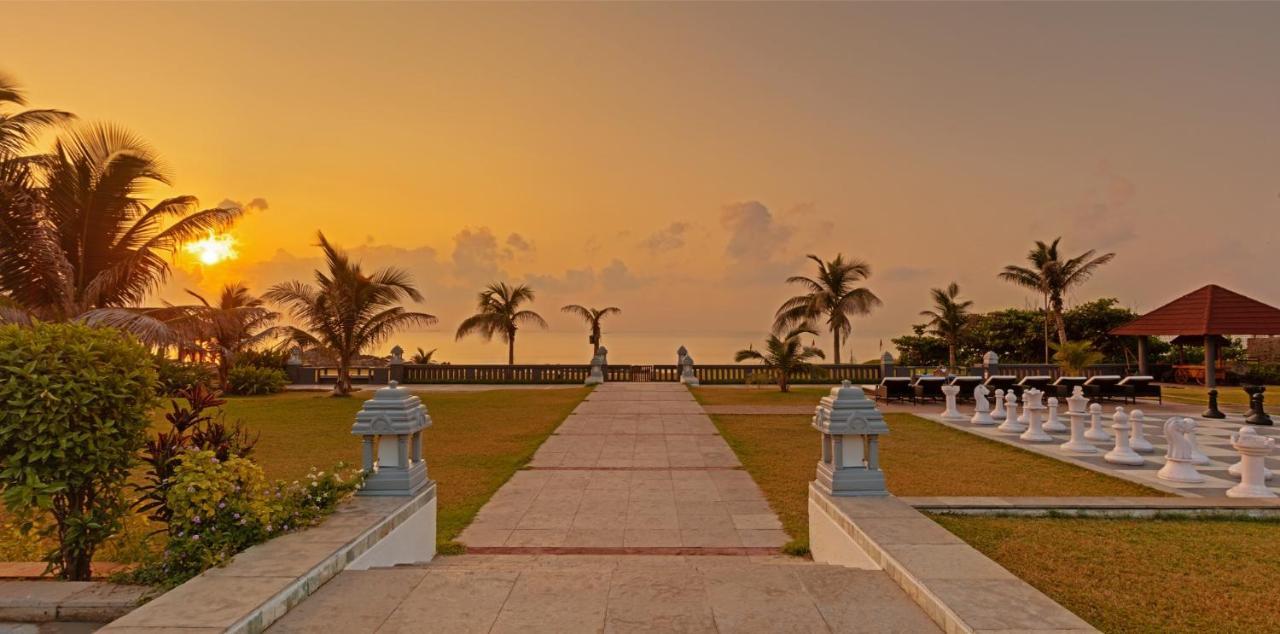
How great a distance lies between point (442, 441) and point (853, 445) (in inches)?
312

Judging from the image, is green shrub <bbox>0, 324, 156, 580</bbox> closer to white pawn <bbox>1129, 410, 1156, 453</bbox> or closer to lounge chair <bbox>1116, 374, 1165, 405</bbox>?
white pawn <bbox>1129, 410, 1156, 453</bbox>

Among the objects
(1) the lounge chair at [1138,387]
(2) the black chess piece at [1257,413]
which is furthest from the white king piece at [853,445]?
(1) the lounge chair at [1138,387]

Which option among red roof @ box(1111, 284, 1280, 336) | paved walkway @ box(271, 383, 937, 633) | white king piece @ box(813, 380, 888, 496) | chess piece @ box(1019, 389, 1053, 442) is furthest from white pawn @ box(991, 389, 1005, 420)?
red roof @ box(1111, 284, 1280, 336)

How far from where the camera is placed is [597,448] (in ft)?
35.3

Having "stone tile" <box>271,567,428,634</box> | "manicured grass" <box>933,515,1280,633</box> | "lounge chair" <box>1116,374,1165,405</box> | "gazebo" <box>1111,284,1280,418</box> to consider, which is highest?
"gazebo" <box>1111,284,1280,418</box>

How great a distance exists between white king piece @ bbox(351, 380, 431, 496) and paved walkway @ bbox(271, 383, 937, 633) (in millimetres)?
737

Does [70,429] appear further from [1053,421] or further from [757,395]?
[757,395]

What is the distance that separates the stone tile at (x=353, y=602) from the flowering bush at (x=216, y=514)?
2.39 feet

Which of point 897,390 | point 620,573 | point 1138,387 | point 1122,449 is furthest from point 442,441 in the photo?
point 1138,387

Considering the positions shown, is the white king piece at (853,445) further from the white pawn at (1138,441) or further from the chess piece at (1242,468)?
the white pawn at (1138,441)

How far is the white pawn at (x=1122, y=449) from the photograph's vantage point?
28.3 feet

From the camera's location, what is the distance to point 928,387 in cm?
1820

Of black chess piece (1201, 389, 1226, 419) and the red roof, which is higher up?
the red roof

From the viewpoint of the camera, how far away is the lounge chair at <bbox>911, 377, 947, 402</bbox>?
18016mm
